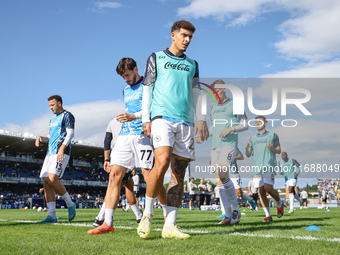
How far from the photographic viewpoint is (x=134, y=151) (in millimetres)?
4594

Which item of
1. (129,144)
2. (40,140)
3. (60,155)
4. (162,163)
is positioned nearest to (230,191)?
(129,144)

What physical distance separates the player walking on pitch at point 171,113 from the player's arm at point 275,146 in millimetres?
4211

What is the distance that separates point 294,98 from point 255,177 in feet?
8.23

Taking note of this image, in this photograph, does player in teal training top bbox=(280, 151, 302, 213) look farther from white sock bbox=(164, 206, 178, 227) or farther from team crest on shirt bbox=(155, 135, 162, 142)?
team crest on shirt bbox=(155, 135, 162, 142)

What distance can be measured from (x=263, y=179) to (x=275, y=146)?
2.73ft

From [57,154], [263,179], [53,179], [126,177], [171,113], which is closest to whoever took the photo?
[171,113]

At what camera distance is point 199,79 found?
4.01 meters

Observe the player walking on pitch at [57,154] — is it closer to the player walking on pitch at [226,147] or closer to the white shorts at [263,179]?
the player walking on pitch at [226,147]

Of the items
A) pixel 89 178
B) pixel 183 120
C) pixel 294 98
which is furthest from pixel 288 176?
pixel 89 178

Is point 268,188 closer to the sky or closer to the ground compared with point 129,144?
closer to the ground

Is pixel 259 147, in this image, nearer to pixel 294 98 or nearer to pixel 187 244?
pixel 294 98

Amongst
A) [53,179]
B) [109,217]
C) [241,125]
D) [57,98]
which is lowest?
[109,217]

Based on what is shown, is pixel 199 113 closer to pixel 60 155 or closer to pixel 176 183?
pixel 176 183

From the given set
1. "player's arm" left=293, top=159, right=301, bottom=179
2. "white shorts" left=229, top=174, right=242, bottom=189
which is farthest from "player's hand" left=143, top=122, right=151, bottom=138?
"player's arm" left=293, top=159, right=301, bottom=179
